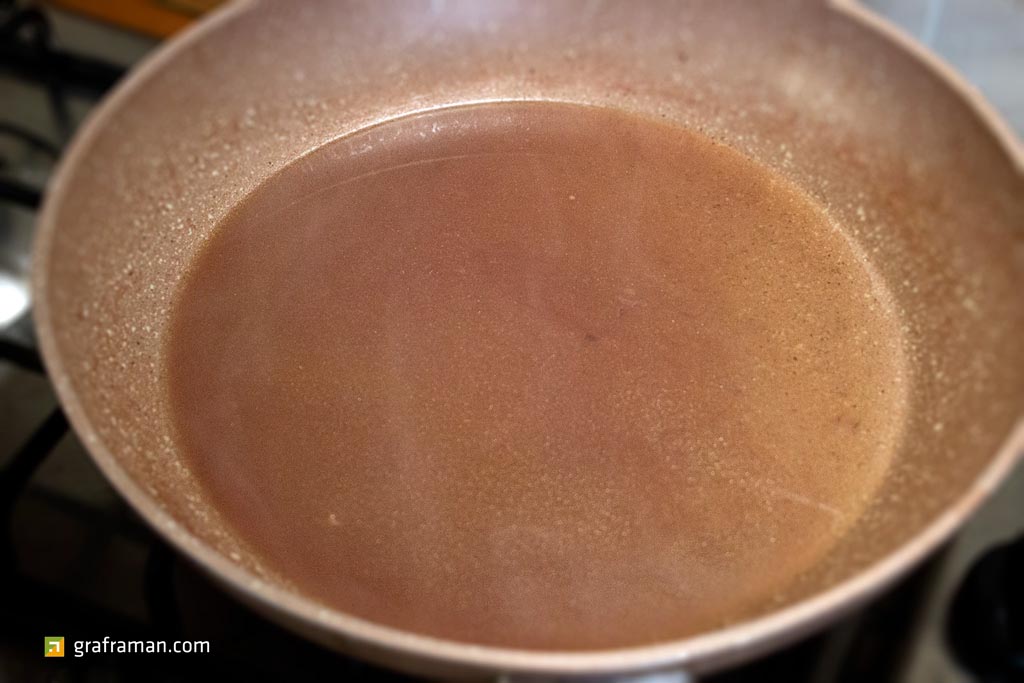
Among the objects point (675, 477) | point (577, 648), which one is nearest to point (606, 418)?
point (675, 477)

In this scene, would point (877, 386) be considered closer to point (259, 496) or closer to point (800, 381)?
point (800, 381)

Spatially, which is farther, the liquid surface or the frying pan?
the liquid surface

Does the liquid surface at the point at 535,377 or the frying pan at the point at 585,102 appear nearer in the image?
the frying pan at the point at 585,102

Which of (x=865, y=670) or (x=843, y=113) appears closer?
(x=865, y=670)
